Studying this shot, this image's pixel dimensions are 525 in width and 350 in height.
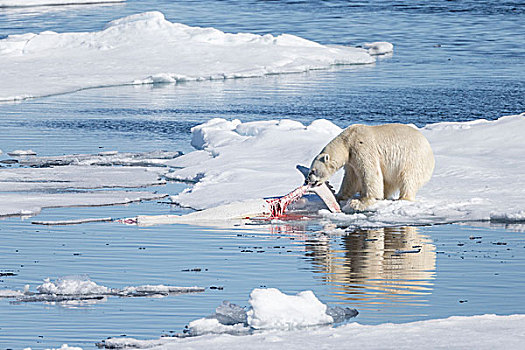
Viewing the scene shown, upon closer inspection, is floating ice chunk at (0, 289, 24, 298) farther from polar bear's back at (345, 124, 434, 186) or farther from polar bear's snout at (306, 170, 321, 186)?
polar bear's back at (345, 124, 434, 186)

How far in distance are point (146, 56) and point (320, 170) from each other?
61.7 ft

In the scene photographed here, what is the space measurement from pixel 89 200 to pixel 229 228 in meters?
2.09

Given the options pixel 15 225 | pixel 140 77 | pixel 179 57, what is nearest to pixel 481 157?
pixel 15 225

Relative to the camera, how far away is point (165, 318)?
6.50m

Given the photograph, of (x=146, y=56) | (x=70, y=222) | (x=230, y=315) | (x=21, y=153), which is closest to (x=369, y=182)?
(x=70, y=222)

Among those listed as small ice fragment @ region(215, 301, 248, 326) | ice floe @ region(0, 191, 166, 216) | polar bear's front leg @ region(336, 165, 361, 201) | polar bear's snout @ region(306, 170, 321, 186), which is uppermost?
small ice fragment @ region(215, 301, 248, 326)

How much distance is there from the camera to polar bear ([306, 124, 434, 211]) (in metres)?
10.0

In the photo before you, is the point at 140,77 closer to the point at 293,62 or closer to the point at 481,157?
the point at 293,62

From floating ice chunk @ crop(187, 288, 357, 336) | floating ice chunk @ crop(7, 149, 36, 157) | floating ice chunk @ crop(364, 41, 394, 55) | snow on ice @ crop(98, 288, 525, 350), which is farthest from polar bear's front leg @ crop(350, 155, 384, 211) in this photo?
floating ice chunk @ crop(364, 41, 394, 55)

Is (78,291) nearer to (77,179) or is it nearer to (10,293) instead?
(10,293)

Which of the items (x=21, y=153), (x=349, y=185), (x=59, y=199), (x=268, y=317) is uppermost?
(x=268, y=317)

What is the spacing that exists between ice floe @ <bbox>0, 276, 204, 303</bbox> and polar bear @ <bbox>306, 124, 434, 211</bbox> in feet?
10.3

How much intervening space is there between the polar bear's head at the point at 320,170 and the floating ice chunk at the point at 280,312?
3854 mm

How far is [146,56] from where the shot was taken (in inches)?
1110
